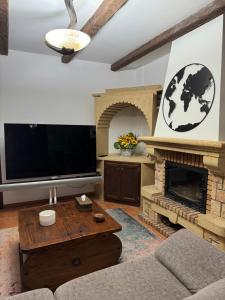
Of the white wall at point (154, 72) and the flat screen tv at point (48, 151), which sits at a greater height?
the white wall at point (154, 72)

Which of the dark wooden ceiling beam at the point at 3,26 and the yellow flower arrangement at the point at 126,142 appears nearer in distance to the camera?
the dark wooden ceiling beam at the point at 3,26

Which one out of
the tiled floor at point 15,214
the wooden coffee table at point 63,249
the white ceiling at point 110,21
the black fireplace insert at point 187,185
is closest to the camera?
the wooden coffee table at point 63,249

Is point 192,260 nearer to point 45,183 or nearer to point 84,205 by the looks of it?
point 84,205

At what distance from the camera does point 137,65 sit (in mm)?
3891

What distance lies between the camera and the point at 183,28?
2.38 m

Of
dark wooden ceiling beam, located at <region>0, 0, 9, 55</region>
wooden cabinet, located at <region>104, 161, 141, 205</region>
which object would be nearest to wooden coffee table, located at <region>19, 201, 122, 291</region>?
wooden cabinet, located at <region>104, 161, 141, 205</region>

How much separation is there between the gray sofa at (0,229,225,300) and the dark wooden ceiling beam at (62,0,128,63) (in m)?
2.12

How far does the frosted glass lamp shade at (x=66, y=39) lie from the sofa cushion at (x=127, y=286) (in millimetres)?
1807

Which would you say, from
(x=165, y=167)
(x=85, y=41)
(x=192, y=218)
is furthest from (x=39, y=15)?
(x=192, y=218)

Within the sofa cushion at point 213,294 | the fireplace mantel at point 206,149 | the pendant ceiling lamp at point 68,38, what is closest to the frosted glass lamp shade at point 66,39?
the pendant ceiling lamp at point 68,38

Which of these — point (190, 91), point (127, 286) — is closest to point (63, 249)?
point (127, 286)

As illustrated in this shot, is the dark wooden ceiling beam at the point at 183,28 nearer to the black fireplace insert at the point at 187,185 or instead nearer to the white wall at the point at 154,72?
the white wall at the point at 154,72

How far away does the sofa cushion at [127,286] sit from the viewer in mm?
1187

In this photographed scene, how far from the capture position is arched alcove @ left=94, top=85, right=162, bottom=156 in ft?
10.7
